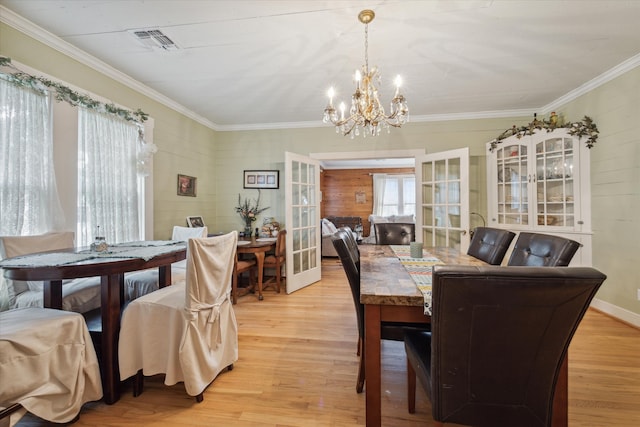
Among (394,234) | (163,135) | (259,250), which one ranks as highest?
(163,135)

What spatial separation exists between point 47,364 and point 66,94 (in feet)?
6.64

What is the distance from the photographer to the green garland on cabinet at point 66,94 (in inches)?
71.5

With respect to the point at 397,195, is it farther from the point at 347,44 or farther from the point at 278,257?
the point at 347,44

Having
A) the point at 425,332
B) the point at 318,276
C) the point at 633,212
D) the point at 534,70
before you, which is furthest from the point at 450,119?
the point at 425,332

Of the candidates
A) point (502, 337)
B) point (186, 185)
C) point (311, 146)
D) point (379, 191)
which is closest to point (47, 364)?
point (502, 337)

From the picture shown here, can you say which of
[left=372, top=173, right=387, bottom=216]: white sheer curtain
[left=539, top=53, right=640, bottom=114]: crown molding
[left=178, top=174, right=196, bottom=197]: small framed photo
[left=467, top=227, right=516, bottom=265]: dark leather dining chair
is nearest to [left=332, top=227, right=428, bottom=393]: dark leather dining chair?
[left=467, top=227, right=516, bottom=265]: dark leather dining chair

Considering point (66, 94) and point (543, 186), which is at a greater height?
point (66, 94)

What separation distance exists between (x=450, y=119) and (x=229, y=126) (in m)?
3.40

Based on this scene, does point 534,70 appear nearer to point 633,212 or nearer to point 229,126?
point 633,212

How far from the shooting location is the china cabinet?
2943 mm

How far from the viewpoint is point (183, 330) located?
156cm

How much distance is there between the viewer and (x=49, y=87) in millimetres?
2018

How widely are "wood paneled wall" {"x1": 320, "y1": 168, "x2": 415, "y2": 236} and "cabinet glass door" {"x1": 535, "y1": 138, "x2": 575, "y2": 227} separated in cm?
508

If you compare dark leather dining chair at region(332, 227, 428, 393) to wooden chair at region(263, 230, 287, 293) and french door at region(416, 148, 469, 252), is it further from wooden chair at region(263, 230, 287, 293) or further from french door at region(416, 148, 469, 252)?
french door at region(416, 148, 469, 252)
